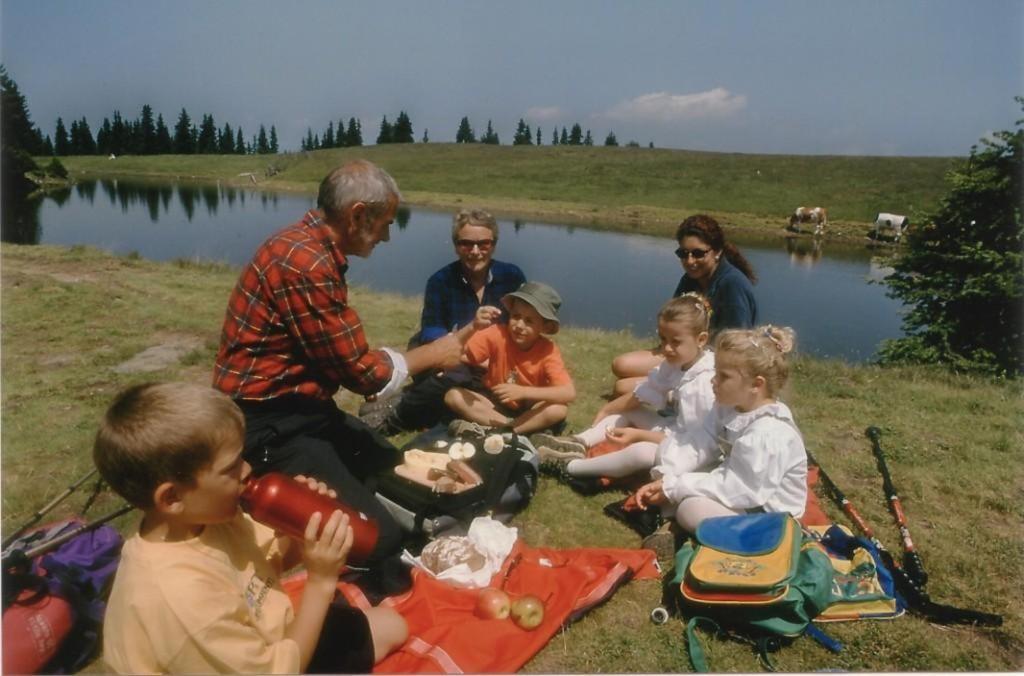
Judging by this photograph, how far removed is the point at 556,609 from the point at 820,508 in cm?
222

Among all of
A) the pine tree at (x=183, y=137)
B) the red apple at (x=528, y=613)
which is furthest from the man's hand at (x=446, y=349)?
the pine tree at (x=183, y=137)

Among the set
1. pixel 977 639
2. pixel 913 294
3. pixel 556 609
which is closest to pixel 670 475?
pixel 556 609

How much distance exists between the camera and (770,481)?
350 centimetres

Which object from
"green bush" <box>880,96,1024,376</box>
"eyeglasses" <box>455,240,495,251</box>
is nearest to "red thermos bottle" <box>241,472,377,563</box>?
"eyeglasses" <box>455,240,495,251</box>

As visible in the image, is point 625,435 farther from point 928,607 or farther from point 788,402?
point 788,402

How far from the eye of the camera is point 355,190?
316cm

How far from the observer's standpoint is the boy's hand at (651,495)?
395cm

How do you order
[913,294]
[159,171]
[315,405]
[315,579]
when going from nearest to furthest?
[315,579] → [315,405] → [913,294] → [159,171]

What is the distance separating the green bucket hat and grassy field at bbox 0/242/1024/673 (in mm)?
1238

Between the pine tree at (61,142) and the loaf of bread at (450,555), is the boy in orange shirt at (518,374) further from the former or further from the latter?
the pine tree at (61,142)

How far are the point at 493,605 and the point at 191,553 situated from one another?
1.73m

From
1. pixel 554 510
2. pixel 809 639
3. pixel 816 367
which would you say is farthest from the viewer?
pixel 816 367

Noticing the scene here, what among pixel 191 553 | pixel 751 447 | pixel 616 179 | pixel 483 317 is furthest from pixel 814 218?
pixel 191 553

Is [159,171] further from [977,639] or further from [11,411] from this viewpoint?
[977,639]
